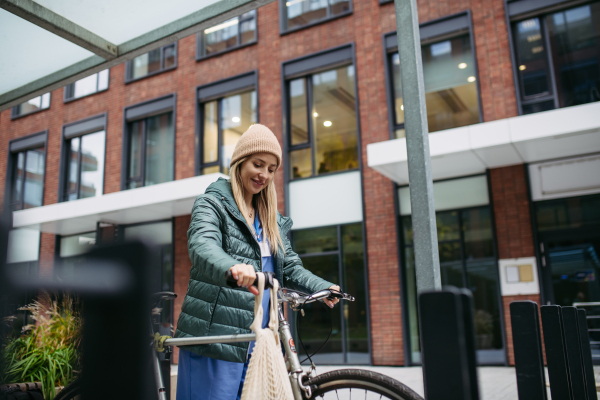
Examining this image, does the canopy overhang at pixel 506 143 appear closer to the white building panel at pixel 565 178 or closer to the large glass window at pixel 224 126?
the white building panel at pixel 565 178

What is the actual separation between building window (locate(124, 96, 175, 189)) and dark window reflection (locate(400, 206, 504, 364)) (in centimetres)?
772

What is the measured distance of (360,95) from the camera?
11.6 metres

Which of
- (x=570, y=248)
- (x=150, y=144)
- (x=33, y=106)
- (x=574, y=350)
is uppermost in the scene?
(x=33, y=106)

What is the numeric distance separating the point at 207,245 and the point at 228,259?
167mm

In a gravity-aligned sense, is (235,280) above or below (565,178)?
below

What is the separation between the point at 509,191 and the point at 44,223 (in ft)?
40.7

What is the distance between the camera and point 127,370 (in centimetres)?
105

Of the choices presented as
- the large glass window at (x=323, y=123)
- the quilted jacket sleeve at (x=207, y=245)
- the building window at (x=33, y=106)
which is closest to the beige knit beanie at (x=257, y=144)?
the quilted jacket sleeve at (x=207, y=245)

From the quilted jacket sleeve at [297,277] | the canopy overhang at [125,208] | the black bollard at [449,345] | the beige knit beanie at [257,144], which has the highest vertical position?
the canopy overhang at [125,208]

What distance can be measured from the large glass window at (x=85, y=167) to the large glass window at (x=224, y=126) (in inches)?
154

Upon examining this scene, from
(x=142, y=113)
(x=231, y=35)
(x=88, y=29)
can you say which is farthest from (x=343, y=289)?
(x=142, y=113)

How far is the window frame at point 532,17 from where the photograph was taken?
32.1 ft

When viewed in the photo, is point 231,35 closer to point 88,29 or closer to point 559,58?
point 559,58

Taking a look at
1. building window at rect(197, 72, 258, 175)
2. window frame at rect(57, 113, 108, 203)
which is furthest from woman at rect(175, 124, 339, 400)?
window frame at rect(57, 113, 108, 203)
